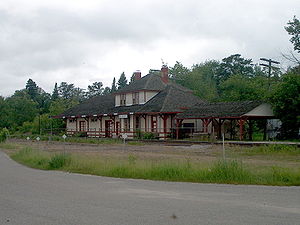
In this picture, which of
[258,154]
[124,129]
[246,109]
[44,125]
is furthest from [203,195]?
[44,125]

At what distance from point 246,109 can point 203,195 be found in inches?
1117

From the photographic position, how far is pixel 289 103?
38188 mm

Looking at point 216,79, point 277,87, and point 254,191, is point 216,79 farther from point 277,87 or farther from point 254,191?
point 254,191

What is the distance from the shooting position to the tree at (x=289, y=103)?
37844 mm

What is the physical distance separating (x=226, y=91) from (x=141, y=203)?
6198 centimetres

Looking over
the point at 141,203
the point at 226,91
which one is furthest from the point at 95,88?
the point at 141,203

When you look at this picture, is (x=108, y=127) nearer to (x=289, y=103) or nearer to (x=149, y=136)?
(x=149, y=136)

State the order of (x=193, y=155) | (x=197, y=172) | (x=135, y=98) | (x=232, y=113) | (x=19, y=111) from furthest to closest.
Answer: (x=19, y=111) → (x=135, y=98) → (x=232, y=113) → (x=193, y=155) → (x=197, y=172)

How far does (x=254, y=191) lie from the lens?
12078mm

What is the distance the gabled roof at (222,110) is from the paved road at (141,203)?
83.4ft

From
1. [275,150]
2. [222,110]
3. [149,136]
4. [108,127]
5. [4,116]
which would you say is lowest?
[275,150]

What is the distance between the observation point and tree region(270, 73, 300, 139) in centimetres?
3784

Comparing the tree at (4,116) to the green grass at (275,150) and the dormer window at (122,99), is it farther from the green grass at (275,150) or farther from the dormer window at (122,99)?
the green grass at (275,150)

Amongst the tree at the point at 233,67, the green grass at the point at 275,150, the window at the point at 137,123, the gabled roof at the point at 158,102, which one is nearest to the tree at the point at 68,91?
the tree at the point at 233,67
